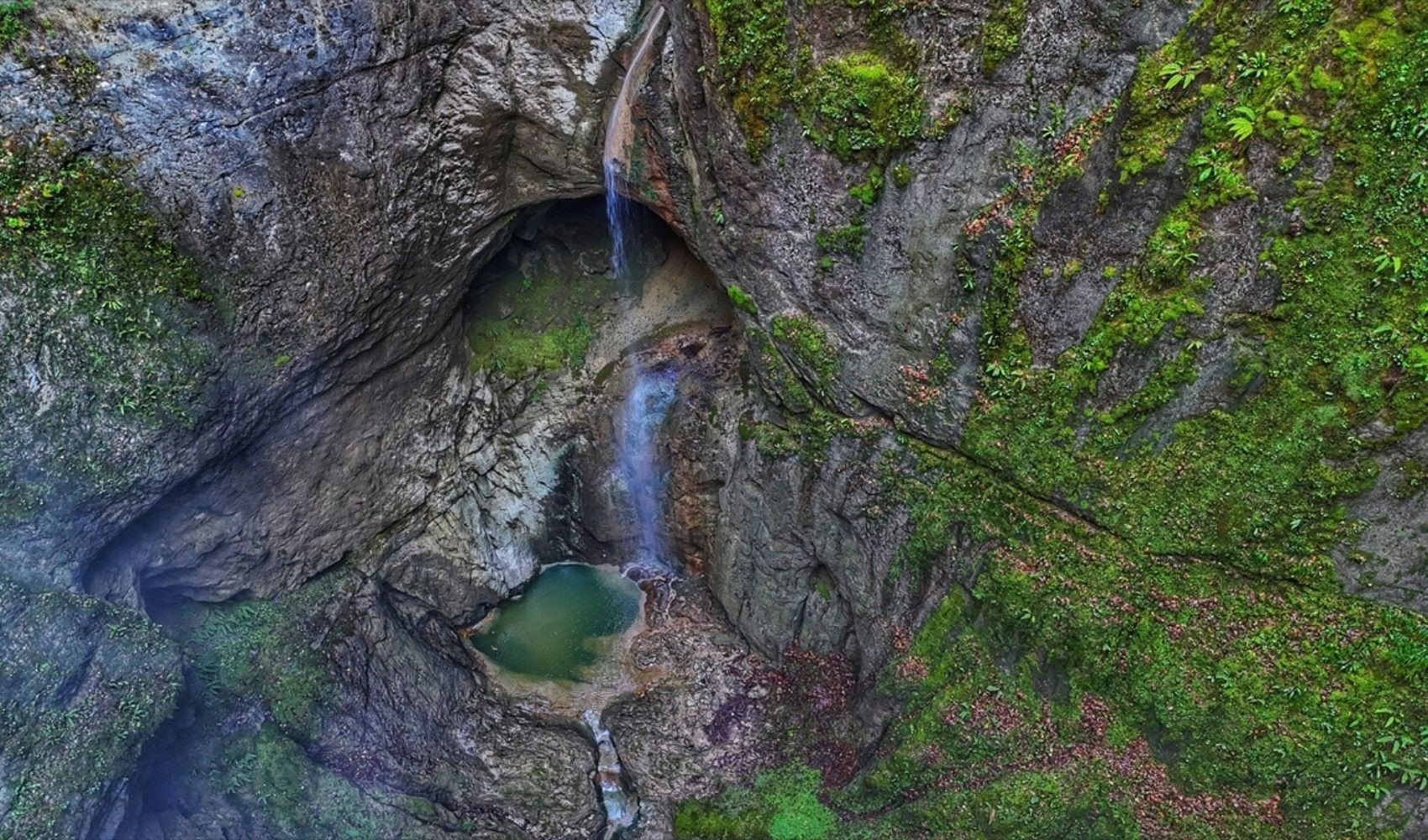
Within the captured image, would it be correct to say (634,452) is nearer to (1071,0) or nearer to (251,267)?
(251,267)

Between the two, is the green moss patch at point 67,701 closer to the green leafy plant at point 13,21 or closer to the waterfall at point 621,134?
the green leafy plant at point 13,21

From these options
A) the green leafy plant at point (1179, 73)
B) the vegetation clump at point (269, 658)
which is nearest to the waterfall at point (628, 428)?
the vegetation clump at point (269, 658)

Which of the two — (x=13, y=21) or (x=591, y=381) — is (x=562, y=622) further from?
(x=13, y=21)

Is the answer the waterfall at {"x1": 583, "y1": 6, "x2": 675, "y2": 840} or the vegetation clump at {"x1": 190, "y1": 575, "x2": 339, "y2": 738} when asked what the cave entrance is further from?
the vegetation clump at {"x1": 190, "y1": 575, "x2": 339, "y2": 738}

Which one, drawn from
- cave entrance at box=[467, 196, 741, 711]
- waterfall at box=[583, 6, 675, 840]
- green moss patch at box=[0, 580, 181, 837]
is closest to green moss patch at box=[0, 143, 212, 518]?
A: green moss patch at box=[0, 580, 181, 837]

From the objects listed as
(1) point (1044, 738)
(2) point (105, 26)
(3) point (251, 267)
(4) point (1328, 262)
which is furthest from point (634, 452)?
(4) point (1328, 262)

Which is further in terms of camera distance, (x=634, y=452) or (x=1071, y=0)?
(x=634, y=452)

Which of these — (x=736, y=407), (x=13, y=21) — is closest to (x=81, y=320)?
(x=13, y=21)
